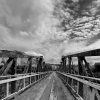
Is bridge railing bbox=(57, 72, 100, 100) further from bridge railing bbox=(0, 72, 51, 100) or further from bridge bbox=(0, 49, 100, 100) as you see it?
bridge railing bbox=(0, 72, 51, 100)

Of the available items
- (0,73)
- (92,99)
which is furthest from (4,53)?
(92,99)

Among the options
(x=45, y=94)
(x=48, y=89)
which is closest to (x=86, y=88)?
(x=45, y=94)

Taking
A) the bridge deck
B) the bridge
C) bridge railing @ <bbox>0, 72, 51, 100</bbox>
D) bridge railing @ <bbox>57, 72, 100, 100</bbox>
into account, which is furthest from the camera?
the bridge deck

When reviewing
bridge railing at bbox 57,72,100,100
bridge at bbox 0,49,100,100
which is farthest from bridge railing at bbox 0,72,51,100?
bridge railing at bbox 57,72,100,100

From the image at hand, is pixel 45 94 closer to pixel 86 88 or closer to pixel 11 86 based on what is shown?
pixel 11 86

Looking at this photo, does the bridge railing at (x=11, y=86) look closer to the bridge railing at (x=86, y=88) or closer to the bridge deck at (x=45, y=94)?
the bridge deck at (x=45, y=94)

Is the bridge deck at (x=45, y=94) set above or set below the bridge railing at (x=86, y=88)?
below

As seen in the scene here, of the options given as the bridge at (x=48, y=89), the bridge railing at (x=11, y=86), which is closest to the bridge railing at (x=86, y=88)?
the bridge at (x=48, y=89)

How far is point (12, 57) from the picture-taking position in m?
7.46

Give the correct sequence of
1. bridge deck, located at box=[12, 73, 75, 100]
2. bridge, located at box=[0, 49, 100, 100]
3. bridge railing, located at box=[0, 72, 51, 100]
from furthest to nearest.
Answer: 1. bridge deck, located at box=[12, 73, 75, 100]
2. bridge railing, located at box=[0, 72, 51, 100]
3. bridge, located at box=[0, 49, 100, 100]

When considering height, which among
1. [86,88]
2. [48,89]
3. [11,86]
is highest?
[86,88]

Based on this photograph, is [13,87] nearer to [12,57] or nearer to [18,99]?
[18,99]

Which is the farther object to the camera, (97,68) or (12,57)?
(97,68)

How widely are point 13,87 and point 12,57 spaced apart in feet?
6.52
